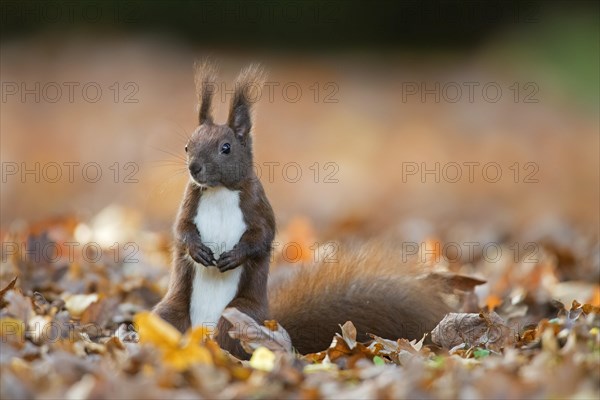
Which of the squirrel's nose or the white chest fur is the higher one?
the squirrel's nose

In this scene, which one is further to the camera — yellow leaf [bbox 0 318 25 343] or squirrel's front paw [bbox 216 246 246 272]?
squirrel's front paw [bbox 216 246 246 272]

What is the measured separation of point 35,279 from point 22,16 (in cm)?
1241

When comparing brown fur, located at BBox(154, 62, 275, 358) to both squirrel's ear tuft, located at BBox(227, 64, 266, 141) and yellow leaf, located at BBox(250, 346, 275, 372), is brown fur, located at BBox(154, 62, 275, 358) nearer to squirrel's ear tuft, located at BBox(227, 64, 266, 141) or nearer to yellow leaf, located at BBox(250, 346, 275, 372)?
squirrel's ear tuft, located at BBox(227, 64, 266, 141)

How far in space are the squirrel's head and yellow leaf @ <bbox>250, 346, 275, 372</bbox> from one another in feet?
2.94

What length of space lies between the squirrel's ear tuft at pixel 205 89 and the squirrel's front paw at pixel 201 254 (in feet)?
1.94

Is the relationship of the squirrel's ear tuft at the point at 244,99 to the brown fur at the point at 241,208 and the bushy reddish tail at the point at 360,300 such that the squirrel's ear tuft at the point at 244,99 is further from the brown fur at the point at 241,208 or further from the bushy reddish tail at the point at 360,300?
the bushy reddish tail at the point at 360,300

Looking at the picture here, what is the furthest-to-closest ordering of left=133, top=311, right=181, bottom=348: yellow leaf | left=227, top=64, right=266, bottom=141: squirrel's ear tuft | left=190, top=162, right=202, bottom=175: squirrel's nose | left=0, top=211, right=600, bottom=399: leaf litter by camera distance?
left=227, top=64, right=266, bottom=141: squirrel's ear tuft → left=190, top=162, right=202, bottom=175: squirrel's nose → left=133, top=311, right=181, bottom=348: yellow leaf → left=0, top=211, right=600, bottom=399: leaf litter

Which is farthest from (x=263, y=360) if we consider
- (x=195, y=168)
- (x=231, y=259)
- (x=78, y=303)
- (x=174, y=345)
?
(x=78, y=303)

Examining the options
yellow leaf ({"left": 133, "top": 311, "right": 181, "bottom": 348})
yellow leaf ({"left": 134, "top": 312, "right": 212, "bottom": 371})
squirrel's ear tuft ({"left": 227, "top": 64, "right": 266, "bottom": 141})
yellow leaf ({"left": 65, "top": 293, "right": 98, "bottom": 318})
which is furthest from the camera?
yellow leaf ({"left": 65, "top": 293, "right": 98, "bottom": 318})

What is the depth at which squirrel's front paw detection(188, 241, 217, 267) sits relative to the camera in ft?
14.1

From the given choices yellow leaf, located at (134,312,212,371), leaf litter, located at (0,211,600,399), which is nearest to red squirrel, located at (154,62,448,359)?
leaf litter, located at (0,211,600,399)

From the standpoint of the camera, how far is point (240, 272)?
4406mm

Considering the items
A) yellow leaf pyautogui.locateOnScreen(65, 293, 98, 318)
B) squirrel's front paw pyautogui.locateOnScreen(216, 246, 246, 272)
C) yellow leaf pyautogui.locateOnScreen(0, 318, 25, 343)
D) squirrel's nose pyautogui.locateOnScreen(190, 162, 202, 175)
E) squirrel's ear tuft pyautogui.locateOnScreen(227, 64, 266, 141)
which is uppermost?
squirrel's ear tuft pyautogui.locateOnScreen(227, 64, 266, 141)

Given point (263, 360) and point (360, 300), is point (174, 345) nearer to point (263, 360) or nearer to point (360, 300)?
point (263, 360)
